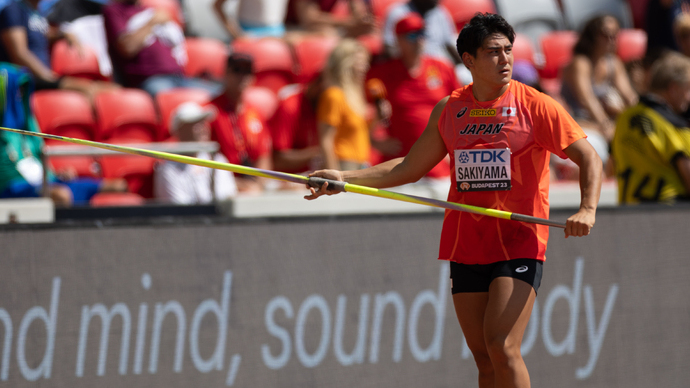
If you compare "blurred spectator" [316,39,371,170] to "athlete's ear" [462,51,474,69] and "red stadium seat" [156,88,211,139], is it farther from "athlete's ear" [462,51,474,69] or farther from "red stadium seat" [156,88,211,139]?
"athlete's ear" [462,51,474,69]

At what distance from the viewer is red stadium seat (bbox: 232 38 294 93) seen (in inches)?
348

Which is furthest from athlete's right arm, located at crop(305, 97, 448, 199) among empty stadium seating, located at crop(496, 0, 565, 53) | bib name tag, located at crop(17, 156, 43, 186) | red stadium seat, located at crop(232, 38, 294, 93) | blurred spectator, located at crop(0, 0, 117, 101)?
empty stadium seating, located at crop(496, 0, 565, 53)

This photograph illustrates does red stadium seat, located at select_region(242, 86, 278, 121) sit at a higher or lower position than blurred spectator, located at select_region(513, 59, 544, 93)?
lower

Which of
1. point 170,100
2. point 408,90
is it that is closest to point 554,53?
point 408,90

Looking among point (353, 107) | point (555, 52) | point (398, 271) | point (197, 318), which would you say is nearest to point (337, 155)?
point (353, 107)

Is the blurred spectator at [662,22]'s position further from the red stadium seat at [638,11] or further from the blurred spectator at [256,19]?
the blurred spectator at [256,19]

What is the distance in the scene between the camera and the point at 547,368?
5.45 meters

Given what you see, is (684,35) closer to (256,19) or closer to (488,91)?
(256,19)

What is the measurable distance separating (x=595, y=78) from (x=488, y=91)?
543 centimetres

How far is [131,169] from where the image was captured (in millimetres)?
6953

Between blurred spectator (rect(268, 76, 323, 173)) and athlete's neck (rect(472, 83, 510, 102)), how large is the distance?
3.24 metres

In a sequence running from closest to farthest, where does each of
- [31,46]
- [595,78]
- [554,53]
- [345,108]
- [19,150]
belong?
[19,150]
[345,108]
[31,46]
[595,78]
[554,53]

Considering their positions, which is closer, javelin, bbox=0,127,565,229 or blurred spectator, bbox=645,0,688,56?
javelin, bbox=0,127,565,229

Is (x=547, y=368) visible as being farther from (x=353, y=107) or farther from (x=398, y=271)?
(x=353, y=107)
